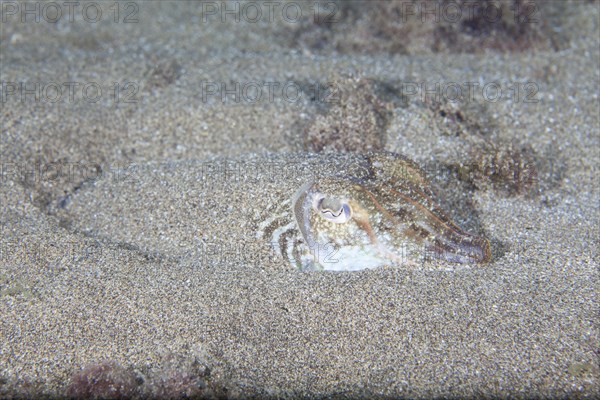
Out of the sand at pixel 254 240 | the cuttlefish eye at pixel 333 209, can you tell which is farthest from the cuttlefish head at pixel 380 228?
the sand at pixel 254 240

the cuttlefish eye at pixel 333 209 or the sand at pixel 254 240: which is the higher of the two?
the cuttlefish eye at pixel 333 209

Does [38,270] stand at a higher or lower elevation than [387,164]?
lower

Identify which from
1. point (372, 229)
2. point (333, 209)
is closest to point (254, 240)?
point (333, 209)

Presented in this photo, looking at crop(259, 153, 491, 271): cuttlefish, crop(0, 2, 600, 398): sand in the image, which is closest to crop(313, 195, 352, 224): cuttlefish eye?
crop(259, 153, 491, 271): cuttlefish

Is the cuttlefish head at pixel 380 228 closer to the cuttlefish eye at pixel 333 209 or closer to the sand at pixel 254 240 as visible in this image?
the cuttlefish eye at pixel 333 209

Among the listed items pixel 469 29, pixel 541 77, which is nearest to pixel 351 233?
pixel 541 77

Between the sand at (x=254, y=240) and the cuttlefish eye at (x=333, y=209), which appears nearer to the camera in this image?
the sand at (x=254, y=240)

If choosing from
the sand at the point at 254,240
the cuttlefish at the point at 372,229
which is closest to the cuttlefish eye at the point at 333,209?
the cuttlefish at the point at 372,229

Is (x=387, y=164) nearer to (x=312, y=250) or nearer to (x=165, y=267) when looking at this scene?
(x=312, y=250)
